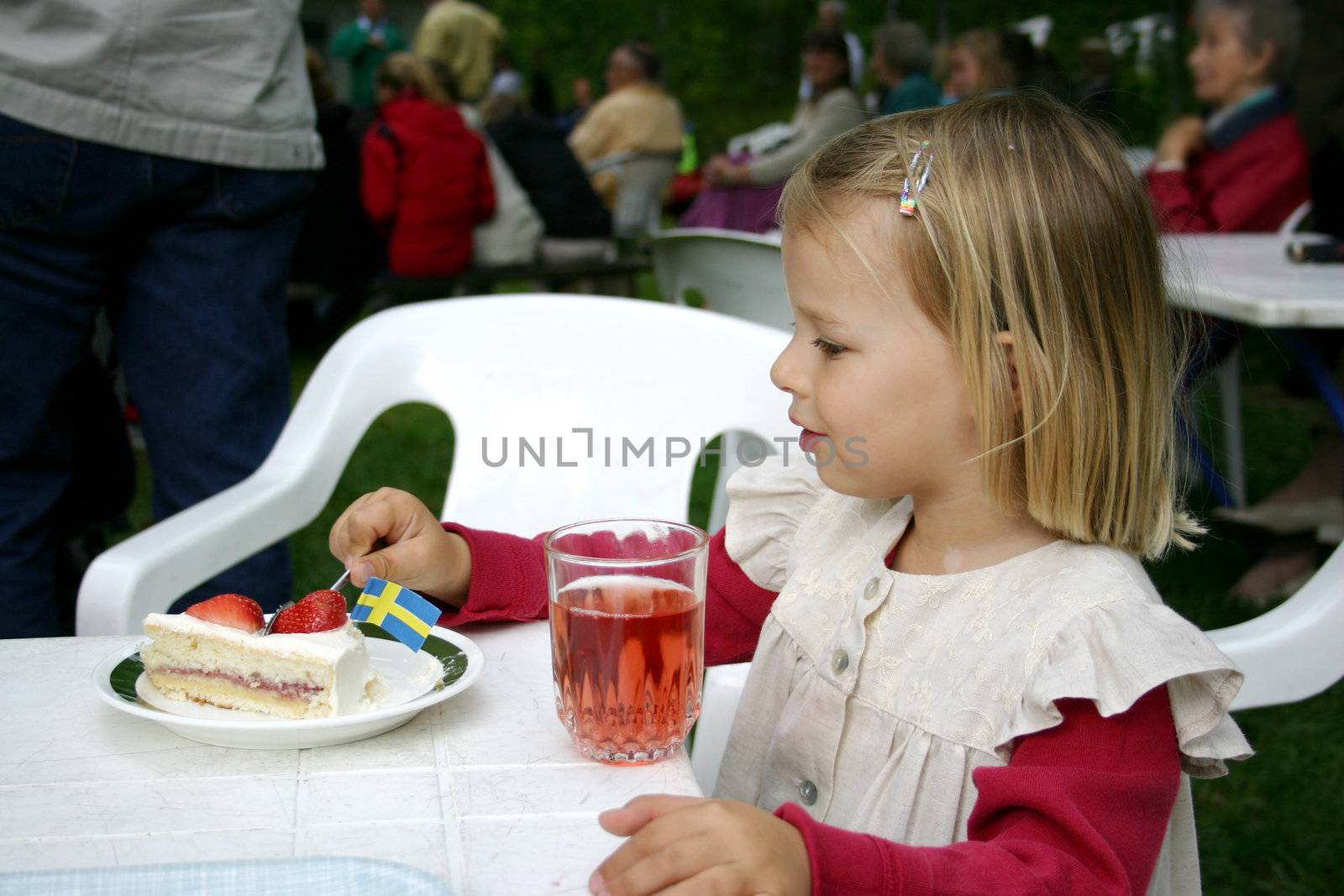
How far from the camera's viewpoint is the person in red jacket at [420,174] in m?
6.07

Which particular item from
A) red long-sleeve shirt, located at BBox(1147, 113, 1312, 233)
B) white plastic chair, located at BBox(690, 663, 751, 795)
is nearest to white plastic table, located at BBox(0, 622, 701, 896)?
white plastic chair, located at BBox(690, 663, 751, 795)

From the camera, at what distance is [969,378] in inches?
44.6

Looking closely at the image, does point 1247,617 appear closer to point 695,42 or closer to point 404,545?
point 404,545

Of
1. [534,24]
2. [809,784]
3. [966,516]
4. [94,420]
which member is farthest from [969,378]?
[534,24]

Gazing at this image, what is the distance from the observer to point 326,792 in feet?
2.81

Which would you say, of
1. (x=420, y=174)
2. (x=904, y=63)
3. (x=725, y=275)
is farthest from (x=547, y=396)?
(x=904, y=63)

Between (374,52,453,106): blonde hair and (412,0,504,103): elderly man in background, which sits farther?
(412,0,504,103): elderly man in background

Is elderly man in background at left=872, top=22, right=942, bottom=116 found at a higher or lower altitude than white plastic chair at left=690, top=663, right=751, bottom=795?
higher

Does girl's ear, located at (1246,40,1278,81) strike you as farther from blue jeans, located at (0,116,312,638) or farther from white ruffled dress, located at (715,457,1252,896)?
white ruffled dress, located at (715,457,1252,896)

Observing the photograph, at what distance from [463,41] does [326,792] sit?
976 centimetres

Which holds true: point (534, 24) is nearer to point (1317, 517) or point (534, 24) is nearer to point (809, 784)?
point (1317, 517)

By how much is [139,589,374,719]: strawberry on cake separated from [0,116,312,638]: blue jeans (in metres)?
0.99

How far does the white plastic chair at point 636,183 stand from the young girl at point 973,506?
725 centimetres

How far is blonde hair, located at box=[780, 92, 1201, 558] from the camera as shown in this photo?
1.11 meters
